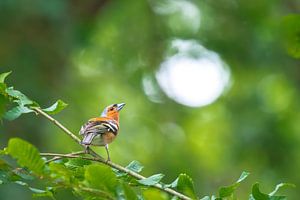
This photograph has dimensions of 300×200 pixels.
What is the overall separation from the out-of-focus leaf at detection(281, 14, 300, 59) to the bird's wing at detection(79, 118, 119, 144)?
1.05m

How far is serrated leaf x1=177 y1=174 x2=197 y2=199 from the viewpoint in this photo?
2953 millimetres

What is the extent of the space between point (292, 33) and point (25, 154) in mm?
1403

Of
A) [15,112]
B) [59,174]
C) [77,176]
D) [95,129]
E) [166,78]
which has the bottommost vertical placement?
[59,174]

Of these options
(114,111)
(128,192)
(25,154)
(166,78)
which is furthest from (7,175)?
(166,78)

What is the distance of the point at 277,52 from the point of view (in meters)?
10.8

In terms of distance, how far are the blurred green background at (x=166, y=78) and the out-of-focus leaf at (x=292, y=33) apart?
517 cm

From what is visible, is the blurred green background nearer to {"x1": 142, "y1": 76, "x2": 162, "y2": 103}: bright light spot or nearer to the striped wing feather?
{"x1": 142, "y1": 76, "x2": 162, "y2": 103}: bright light spot

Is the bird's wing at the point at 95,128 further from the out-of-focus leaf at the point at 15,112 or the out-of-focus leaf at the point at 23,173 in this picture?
the out-of-focus leaf at the point at 23,173

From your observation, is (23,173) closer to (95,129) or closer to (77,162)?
(77,162)

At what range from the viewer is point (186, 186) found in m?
2.98

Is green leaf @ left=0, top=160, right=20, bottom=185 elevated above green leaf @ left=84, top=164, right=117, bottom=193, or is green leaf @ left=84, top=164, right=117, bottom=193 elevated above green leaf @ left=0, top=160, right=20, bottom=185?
green leaf @ left=0, top=160, right=20, bottom=185

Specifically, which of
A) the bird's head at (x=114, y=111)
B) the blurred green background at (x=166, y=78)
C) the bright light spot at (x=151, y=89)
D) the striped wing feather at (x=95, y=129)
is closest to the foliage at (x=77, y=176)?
the striped wing feather at (x=95, y=129)

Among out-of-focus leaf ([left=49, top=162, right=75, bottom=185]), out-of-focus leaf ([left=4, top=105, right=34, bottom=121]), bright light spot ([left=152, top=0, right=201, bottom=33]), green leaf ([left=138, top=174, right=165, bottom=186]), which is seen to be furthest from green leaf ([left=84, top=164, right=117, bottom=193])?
bright light spot ([left=152, top=0, right=201, bottom=33])

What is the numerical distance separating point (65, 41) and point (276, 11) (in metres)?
3.17
